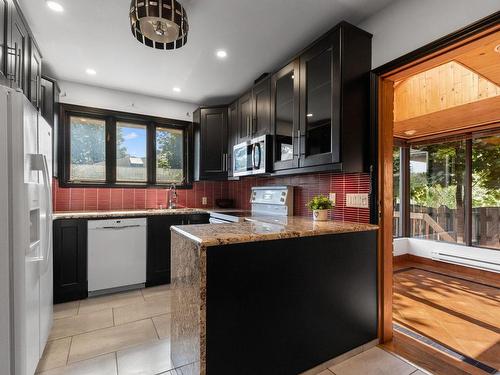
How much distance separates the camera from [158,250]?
10.6ft

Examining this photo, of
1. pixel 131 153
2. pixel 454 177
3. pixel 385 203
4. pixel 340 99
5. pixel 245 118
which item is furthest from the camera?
pixel 454 177

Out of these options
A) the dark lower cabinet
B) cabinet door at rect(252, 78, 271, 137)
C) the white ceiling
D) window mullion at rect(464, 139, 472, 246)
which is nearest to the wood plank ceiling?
window mullion at rect(464, 139, 472, 246)

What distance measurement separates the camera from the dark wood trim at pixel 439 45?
4.63 feet

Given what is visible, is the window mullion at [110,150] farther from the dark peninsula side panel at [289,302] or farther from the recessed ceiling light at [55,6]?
the dark peninsula side panel at [289,302]

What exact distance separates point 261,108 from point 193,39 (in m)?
0.95

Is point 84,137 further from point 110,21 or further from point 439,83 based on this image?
point 439,83

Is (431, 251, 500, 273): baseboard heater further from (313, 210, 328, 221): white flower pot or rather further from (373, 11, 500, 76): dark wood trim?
(373, 11, 500, 76): dark wood trim

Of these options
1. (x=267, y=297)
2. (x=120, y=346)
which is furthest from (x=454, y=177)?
(x=120, y=346)

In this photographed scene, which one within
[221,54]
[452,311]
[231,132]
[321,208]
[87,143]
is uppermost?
[221,54]

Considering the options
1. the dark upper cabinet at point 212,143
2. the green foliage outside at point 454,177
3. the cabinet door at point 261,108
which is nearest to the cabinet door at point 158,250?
the dark upper cabinet at point 212,143

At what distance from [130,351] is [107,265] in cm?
132

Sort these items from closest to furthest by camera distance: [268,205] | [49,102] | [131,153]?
[49,102] → [268,205] → [131,153]

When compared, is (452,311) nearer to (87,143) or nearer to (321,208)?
(321,208)

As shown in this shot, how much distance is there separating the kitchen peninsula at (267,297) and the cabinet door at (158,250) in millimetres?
1675
